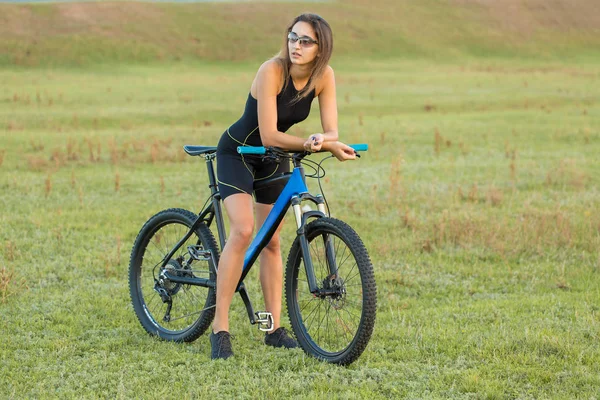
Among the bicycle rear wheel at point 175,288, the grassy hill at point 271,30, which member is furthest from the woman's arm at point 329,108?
the grassy hill at point 271,30

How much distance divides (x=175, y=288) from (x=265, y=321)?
911mm

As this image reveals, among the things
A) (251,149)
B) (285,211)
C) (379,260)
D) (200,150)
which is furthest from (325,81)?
(379,260)

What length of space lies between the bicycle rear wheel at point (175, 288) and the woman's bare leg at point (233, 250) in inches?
7.5

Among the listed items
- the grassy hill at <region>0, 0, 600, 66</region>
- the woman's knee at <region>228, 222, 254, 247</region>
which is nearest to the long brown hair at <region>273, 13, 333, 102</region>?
the woman's knee at <region>228, 222, 254, 247</region>

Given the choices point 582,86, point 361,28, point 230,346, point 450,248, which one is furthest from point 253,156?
point 361,28

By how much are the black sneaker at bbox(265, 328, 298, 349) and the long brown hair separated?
1.83 m

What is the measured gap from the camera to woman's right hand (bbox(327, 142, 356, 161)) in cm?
564

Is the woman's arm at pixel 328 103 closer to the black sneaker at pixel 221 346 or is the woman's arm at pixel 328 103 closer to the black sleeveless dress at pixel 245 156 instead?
the black sleeveless dress at pixel 245 156

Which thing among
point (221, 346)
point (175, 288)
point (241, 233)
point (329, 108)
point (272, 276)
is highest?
point (329, 108)

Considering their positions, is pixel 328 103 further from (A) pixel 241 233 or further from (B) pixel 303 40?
(A) pixel 241 233

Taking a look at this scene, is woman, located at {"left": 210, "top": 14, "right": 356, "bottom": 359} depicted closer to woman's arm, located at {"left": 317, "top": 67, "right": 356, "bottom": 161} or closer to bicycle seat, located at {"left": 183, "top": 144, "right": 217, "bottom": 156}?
woman's arm, located at {"left": 317, "top": 67, "right": 356, "bottom": 161}

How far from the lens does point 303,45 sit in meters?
5.78

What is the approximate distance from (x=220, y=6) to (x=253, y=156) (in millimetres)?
83685

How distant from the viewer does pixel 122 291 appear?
8195 millimetres
